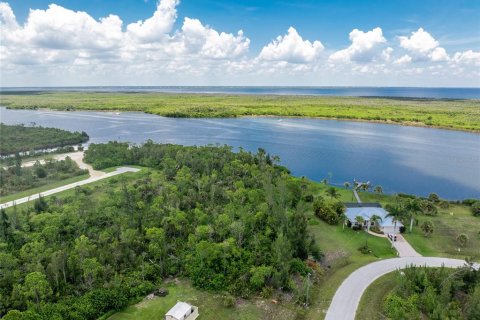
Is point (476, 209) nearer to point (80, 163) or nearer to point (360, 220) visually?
point (360, 220)

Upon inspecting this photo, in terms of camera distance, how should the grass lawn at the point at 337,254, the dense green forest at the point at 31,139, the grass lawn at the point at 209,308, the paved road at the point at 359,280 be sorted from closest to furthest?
the grass lawn at the point at 209,308 → the paved road at the point at 359,280 → the grass lawn at the point at 337,254 → the dense green forest at the point at 31,139

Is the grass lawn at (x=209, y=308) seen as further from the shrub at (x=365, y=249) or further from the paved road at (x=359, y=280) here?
the shrub at (x=365, y=249)

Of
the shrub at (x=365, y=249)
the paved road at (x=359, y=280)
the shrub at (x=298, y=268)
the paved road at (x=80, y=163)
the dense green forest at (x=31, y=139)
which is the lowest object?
the paved road at (x=359, y=280)

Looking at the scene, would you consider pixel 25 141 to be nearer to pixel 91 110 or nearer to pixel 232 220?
pixel 232 220

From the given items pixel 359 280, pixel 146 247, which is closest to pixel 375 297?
pixel 359 280

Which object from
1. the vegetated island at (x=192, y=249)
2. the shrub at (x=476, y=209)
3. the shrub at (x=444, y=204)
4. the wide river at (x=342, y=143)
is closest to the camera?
the vegetated island at (x=192, y=249)

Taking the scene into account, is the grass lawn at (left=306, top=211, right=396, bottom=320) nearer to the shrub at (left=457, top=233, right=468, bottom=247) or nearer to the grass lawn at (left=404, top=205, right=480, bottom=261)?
the grass lawn at (left=404, top=205, right=480, bottom=261)

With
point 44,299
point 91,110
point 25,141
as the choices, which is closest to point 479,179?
point 44,299

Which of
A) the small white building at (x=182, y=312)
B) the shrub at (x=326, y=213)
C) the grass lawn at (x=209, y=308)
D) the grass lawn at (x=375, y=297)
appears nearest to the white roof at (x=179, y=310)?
the small white building at (x=182, y=312)
